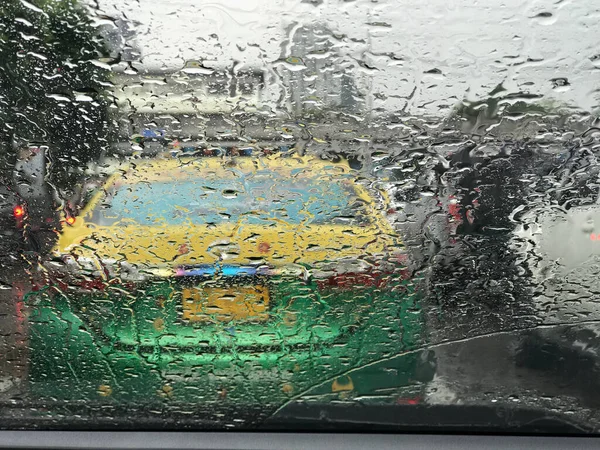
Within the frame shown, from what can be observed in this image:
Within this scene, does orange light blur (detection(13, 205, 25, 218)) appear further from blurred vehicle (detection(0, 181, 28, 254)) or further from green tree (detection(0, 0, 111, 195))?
green tree (detection(0, 0, 111, 195))

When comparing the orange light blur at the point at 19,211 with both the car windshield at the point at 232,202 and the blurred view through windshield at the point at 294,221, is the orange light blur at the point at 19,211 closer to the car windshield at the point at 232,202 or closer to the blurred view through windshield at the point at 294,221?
the blurred view through windshield at the point at 294,221

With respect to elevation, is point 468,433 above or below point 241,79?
below

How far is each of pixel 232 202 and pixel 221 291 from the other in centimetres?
36

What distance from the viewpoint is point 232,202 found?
2512 mm

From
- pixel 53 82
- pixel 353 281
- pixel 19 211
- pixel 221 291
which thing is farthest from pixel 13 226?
pixel 353 281

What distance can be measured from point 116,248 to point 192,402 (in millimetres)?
680

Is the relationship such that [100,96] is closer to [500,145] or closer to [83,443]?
[83,443]

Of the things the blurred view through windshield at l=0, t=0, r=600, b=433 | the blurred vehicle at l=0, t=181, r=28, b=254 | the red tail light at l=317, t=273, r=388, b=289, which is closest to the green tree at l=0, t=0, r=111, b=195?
the blurred view through windshield at l=0, t=0, r=600, b=433

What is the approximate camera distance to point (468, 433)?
8.25 feet

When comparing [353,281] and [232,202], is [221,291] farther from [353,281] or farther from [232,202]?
[353,281]

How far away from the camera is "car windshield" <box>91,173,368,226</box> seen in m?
2.51

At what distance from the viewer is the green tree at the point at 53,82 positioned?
7.78 ft

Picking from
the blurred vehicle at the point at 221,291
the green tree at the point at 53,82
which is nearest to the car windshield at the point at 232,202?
the blurred vehicle at the point at 221,291

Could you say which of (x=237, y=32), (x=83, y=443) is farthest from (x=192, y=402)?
(x=237, y=32)
